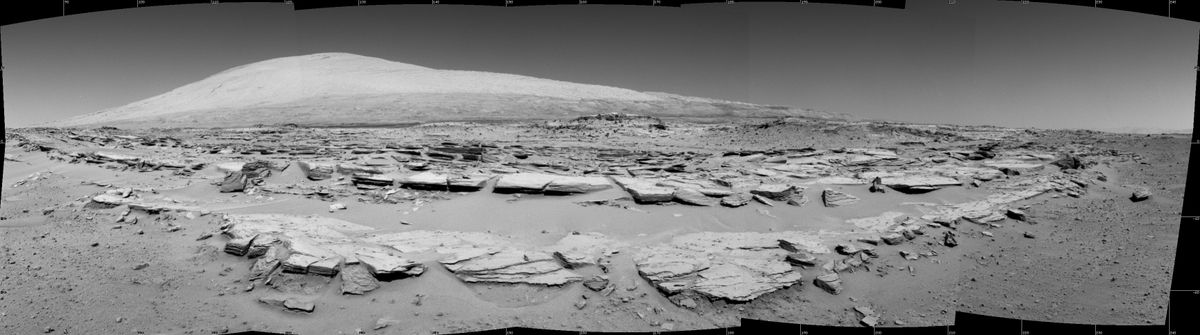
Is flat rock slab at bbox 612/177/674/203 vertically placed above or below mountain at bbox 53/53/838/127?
below

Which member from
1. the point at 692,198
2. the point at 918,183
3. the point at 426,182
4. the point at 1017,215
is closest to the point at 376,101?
the point at 426,182

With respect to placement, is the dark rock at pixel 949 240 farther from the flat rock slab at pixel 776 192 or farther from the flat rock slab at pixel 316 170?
the flat rock slab at pixel 316 170

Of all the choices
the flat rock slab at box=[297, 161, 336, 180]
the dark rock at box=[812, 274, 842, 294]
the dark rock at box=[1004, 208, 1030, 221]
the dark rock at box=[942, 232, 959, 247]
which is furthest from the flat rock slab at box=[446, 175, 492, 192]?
the dark rock at box=[1004, 208, 1030, 221]

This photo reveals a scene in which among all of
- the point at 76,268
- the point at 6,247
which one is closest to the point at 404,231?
the point at 76,268

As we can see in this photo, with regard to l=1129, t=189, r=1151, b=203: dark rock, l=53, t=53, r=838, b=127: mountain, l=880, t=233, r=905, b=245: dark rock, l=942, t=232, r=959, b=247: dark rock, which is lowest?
l=880, t=233, r=905, b=245: dark rock

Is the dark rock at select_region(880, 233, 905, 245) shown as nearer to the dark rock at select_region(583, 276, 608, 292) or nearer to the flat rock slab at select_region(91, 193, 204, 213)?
the dark rock at select_region(583, 276, 608, 292)

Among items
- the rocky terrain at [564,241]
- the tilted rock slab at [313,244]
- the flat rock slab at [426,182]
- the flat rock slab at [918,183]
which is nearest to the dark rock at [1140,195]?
the rocky terrain at [564,241]

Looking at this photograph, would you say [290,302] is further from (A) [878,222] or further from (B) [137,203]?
(A) [878,222]
